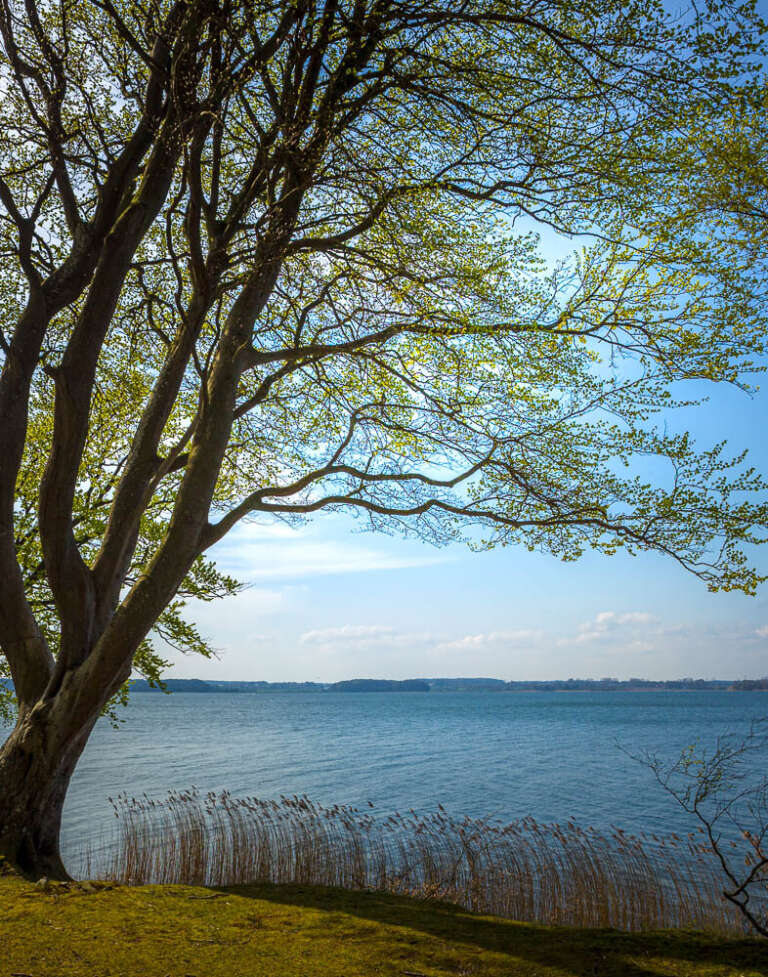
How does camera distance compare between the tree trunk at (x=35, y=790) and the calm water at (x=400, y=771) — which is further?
the calm water at (x=400, y=771)

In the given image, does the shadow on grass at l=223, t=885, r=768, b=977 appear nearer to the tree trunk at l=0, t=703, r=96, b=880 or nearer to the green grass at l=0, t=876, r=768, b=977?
the green grass at l=0, t=876, r=768, b=977

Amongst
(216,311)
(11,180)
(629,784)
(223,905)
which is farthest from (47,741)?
(629,784)

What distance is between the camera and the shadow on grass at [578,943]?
375 centimetres

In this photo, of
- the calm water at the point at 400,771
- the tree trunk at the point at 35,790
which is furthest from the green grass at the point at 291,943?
the calm water at the point at 400,771

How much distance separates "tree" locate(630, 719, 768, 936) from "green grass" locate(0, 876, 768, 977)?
0.67 meters

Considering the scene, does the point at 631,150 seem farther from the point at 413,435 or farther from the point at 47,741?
the point at 47,741

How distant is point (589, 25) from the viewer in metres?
6.02

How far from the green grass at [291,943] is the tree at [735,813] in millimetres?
673

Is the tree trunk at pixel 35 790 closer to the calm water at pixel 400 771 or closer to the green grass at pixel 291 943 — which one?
the green grass at pixel 291 943

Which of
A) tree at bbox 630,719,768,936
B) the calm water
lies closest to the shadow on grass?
tree at bbox 630,719,768,936

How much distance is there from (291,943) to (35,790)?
113 inches

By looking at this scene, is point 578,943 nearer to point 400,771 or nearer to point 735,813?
point 735,813

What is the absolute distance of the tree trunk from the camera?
18.1 ft

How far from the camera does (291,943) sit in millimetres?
3980
